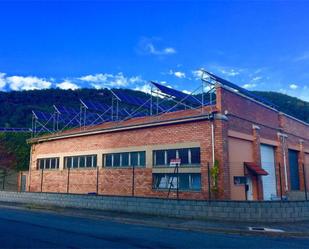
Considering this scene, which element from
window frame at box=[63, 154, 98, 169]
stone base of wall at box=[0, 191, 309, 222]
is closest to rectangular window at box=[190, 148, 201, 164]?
stone base of wall at box=[0, 191, 309, 222]

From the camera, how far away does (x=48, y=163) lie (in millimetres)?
29156

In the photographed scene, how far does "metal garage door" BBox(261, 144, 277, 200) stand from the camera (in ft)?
69.6

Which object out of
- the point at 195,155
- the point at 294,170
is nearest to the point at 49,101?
the point at 294,170

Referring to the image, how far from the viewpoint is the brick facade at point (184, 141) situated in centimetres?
1780

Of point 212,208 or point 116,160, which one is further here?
point 116,160

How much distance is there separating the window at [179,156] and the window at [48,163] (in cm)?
1161

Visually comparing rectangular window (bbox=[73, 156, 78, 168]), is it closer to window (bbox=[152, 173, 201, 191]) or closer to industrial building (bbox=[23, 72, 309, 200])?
industrial building (bbox=[23, 72, 309, 200])

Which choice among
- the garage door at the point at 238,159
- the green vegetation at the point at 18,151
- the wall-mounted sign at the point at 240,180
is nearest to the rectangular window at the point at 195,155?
the garage door at the point at 238,159

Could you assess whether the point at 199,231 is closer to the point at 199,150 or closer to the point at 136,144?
the point at 199,150

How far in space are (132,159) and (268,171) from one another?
9182 mm

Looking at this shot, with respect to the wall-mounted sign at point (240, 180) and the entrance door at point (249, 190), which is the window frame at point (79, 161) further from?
the entrance door at point (249, 190)

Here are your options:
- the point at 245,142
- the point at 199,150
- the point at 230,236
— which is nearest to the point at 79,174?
the point at 199,150

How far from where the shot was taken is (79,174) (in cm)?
2520

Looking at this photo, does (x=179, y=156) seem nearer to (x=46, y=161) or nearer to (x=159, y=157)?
(x=159, y=157)
